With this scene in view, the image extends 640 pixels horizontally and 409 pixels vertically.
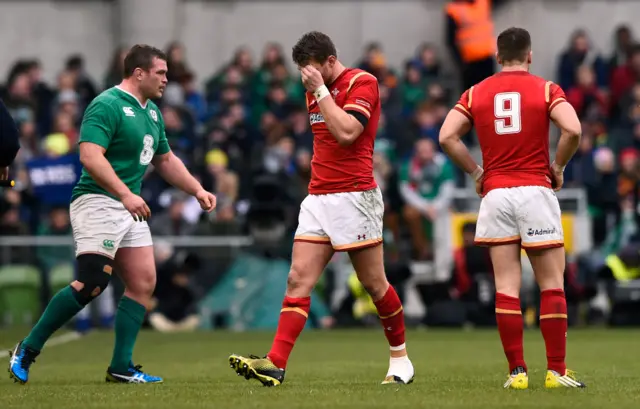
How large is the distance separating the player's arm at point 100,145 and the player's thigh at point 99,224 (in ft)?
1.08

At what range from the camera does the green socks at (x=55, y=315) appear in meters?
9.46

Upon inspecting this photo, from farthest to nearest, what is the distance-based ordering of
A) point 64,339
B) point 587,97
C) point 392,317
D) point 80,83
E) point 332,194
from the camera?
1. point 80,83
2. point 587,97
3. point 64,339
4. point 392,317
5. point 332,194

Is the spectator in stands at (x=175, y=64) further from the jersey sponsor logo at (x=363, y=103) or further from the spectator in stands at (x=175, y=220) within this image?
the jersey sponsor logo at (x=363, y=103)

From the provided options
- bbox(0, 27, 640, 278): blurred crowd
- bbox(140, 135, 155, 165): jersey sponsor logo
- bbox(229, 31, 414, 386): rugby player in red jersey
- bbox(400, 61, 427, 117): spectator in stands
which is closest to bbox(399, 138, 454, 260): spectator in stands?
bbox(0, 27, 640, 278): blurred crowd

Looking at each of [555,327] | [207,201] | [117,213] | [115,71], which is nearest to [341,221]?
[207,201]

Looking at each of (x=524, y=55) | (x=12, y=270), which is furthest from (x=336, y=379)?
(x=12, y=270)

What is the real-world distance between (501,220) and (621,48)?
1656 centimetres

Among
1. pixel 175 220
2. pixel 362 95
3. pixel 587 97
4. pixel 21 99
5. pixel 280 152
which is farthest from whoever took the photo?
pixel 587 97

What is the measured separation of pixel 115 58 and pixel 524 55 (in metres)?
15.1

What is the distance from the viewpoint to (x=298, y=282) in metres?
8.80

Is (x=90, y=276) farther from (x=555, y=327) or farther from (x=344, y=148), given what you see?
(x=555, y=327)

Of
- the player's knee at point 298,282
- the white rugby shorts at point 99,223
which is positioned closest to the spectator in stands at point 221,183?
the white rugby shorts at point 99,223

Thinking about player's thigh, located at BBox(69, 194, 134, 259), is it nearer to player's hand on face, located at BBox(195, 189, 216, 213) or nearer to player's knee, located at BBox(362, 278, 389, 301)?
player's hand on face, located at BBox(195, 189, 216, 213)

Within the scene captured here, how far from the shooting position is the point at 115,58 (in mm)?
22953
